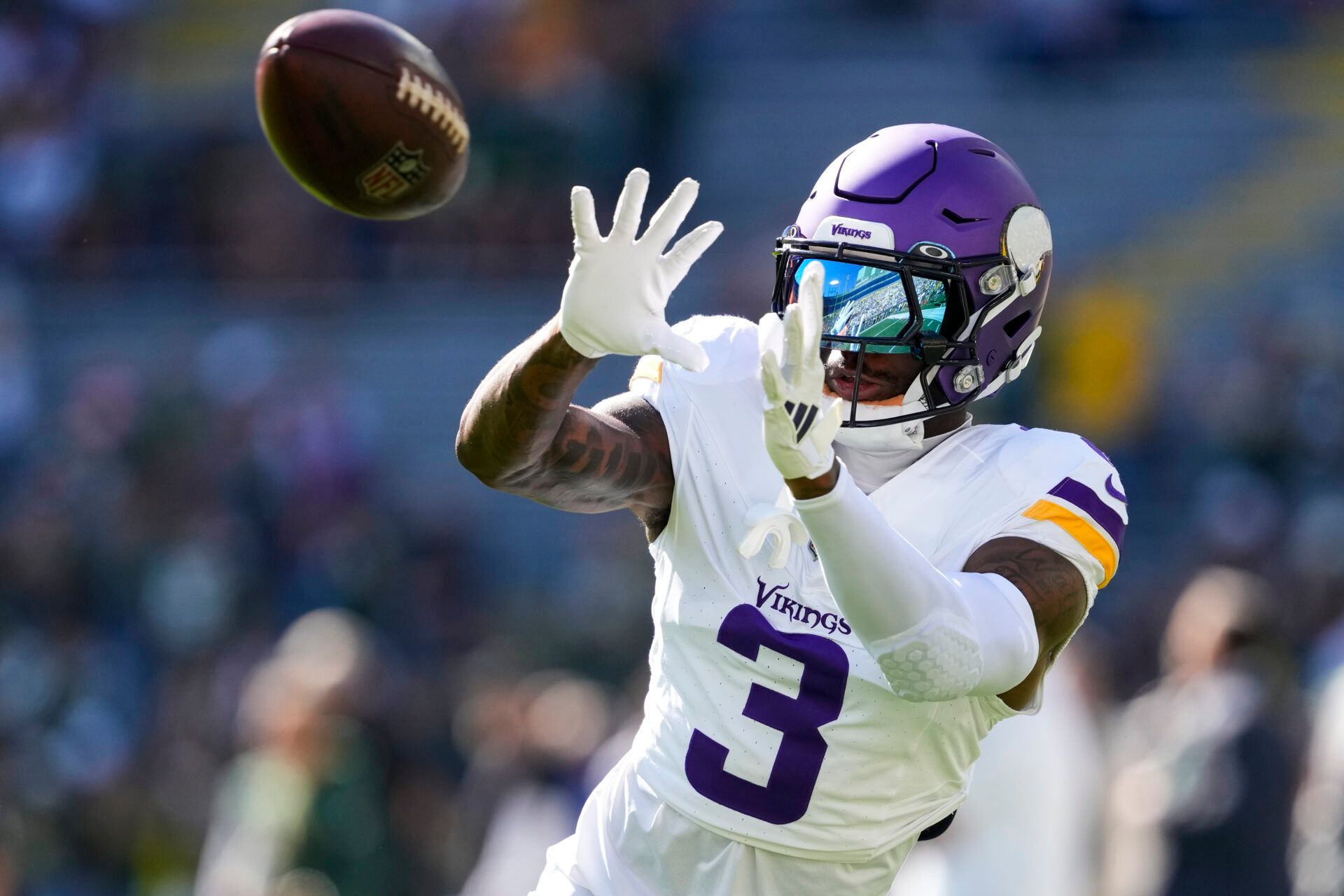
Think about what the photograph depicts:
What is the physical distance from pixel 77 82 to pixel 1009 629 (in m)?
9.46

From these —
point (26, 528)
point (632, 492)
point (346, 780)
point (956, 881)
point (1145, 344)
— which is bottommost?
point (26, 528)

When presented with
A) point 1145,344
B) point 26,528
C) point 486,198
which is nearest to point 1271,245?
point 1145,344

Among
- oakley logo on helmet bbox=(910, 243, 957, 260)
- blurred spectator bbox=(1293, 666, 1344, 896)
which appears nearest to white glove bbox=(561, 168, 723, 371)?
oakley logo on helmet bbox=(910, 243, 957, 260)

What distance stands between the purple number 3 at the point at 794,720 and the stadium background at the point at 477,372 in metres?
2.99

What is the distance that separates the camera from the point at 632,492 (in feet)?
8.58

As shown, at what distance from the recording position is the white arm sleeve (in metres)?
2.15

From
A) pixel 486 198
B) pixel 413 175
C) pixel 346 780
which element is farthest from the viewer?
pixel 486 198

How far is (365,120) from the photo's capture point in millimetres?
2961

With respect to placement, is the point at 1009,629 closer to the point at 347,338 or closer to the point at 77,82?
the point at 347,338

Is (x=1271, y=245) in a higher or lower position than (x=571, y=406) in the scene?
lower

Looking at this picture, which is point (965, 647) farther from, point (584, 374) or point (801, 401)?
point (584, 374)

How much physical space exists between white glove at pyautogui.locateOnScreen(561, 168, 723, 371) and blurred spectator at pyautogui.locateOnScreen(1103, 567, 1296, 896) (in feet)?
10.5

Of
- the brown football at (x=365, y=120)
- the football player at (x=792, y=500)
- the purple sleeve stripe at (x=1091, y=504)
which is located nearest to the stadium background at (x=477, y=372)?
the brown football at (x=365, y=120)

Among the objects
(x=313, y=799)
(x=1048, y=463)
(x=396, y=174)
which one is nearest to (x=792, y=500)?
(x=1048, y=463)
